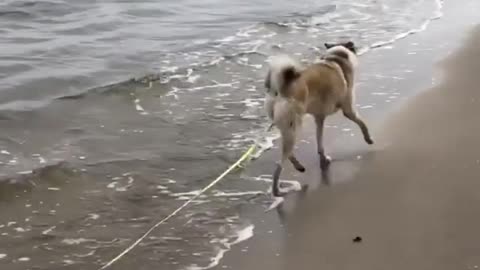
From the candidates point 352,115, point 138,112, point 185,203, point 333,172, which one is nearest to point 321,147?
point 333,172

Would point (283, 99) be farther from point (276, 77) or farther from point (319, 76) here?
point (319, 76)

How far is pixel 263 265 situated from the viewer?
4.17 m

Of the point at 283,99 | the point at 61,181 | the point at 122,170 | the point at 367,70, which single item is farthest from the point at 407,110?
the point at 61,181

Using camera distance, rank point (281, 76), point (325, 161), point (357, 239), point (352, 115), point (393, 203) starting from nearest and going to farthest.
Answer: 1. point (357, 239)
2. point (393, 203)
3. point (281, 76)
4. point (325, 161)
5. point (352, 115)

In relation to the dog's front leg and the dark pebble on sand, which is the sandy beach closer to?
the dark pebble on sand

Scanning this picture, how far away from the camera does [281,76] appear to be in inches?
197

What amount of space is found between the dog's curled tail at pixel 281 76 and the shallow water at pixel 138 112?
67cm

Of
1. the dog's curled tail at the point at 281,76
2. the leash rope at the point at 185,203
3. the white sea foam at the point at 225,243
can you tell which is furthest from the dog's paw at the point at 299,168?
the white sea foam at the point at 225,243

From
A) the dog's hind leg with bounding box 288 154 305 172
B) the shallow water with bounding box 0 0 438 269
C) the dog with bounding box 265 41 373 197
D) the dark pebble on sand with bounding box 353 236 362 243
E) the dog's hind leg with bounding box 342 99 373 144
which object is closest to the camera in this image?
the dark pebble on sand with bounding box 353 236 362 243

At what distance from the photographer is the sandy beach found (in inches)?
166

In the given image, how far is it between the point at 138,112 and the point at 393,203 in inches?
114

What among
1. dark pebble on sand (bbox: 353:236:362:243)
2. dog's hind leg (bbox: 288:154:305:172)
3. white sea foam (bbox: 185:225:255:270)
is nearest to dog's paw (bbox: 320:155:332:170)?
dog's hind leg (bbox: 288:154:305:172)

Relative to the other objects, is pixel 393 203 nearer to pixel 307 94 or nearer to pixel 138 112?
pixel 307 94

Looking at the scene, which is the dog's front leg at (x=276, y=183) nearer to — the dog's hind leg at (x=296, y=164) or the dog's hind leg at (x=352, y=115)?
the dog's hind leg at (x=296, y=164)
